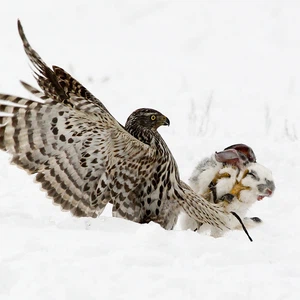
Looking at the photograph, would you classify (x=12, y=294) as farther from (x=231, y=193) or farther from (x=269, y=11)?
(x=269, y=11)

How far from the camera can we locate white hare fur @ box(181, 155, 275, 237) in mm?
6332

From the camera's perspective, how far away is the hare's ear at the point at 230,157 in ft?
20.7

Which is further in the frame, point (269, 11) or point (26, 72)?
point (269, 11)

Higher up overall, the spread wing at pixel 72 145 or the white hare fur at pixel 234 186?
the spread wing at pixel 72 145

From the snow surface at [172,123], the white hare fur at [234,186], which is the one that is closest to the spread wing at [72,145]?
the snow surface at [172,123]

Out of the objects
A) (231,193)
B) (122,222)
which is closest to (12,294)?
(122,222)

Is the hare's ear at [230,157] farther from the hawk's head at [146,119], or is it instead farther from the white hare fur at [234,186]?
the hawk's head at [146,119]

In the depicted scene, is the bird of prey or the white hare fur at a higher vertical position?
the bird of prey

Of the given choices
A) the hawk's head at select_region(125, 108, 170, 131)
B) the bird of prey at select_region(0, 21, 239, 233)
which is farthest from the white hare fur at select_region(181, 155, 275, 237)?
the hawk's head at select_region(125, 108, 170, 131)

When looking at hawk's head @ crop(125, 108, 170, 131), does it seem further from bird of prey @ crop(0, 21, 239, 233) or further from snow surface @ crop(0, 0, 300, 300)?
snow surface @ crop(0, 0, 300, 300)

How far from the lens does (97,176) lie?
5836 mm

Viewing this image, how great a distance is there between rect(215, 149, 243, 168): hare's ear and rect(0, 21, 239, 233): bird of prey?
0.39m

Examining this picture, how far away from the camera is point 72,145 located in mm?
5617

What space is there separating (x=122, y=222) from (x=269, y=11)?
13454mm
